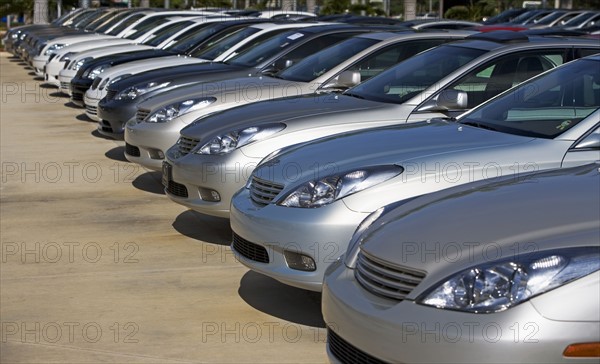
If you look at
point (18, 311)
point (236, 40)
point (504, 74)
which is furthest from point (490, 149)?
point (236, 40)

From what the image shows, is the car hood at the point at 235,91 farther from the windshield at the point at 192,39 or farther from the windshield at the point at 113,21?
the windshield at the point at 113,21

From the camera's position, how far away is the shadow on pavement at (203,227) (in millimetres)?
8008

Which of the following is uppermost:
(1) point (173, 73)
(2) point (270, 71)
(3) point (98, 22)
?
(2) point (270, 71)

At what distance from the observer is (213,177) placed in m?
7.47

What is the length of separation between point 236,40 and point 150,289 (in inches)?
293

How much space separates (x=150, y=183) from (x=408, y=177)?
5207 millimetres

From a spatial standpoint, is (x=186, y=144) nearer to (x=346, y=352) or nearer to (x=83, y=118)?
(x=346, y=352)

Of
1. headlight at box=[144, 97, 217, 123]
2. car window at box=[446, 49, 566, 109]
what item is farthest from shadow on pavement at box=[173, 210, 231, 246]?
car window at box=[446, 49, 566, 109]

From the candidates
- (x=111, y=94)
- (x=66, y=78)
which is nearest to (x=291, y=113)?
(x=111, y=94)

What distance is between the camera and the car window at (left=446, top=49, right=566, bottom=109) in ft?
25.3

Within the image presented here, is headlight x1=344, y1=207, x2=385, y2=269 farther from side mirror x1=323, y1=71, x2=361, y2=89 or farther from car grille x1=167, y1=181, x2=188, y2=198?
side mirror x1=323, y1=71, x2=361, y2=89

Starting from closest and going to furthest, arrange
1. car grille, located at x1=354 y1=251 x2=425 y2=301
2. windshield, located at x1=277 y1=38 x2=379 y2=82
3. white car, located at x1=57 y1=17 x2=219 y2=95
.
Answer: car grille, located at x1=354 y1=251 x2=425 y2=301 < windshield, located at x1=277 y1=38 x2=379 y2=82 < white car, located at x1=57 y1=17 x2=219 y2=95

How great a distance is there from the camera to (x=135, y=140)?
9.71 m

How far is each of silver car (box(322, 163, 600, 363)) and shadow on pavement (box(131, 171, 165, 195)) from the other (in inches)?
228
